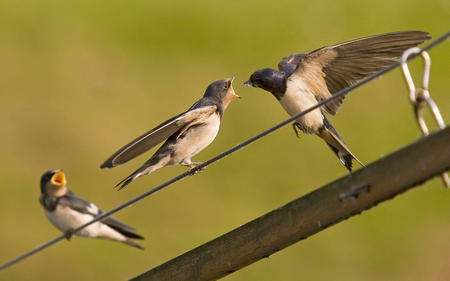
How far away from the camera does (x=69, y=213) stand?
610 cm

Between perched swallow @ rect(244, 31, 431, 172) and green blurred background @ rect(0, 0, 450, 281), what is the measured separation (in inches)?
184

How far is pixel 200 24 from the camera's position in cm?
1388

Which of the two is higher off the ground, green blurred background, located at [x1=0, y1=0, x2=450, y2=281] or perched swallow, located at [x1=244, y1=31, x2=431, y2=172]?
green blurred background, located at [x1=0, y1=0, x2=450, y2=281]

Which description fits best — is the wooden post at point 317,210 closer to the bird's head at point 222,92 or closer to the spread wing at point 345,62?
the spread wing at point 345,62

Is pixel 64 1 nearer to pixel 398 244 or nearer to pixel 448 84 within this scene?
pixel 448 84

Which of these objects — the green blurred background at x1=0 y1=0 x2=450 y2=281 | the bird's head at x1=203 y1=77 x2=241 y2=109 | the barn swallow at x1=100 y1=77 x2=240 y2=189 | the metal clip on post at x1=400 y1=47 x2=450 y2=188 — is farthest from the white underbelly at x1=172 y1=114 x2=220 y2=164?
the green blurred background at x1=0 y1=0 x2=450 y2=281

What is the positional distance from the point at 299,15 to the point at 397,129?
3059 millimetres

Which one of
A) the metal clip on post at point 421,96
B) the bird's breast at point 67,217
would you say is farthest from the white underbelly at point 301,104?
the bird's breast at point 67,217

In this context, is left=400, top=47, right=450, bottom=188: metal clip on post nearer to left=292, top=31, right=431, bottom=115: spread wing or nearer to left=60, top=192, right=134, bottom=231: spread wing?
left=292, top=31, right=431, bottom=115: spread wing

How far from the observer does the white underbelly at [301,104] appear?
4.30 metres

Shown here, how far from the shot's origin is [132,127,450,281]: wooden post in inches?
89.9

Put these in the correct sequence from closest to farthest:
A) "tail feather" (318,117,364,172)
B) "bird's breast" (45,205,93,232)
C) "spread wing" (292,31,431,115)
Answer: "spread wing" (292,31,431,115)
"tail feather" (318,117,364,172)
"bird's breast" (45,205,93,232)

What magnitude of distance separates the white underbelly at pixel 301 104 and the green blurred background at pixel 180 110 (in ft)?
15.6

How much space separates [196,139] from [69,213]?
5.89 ft
